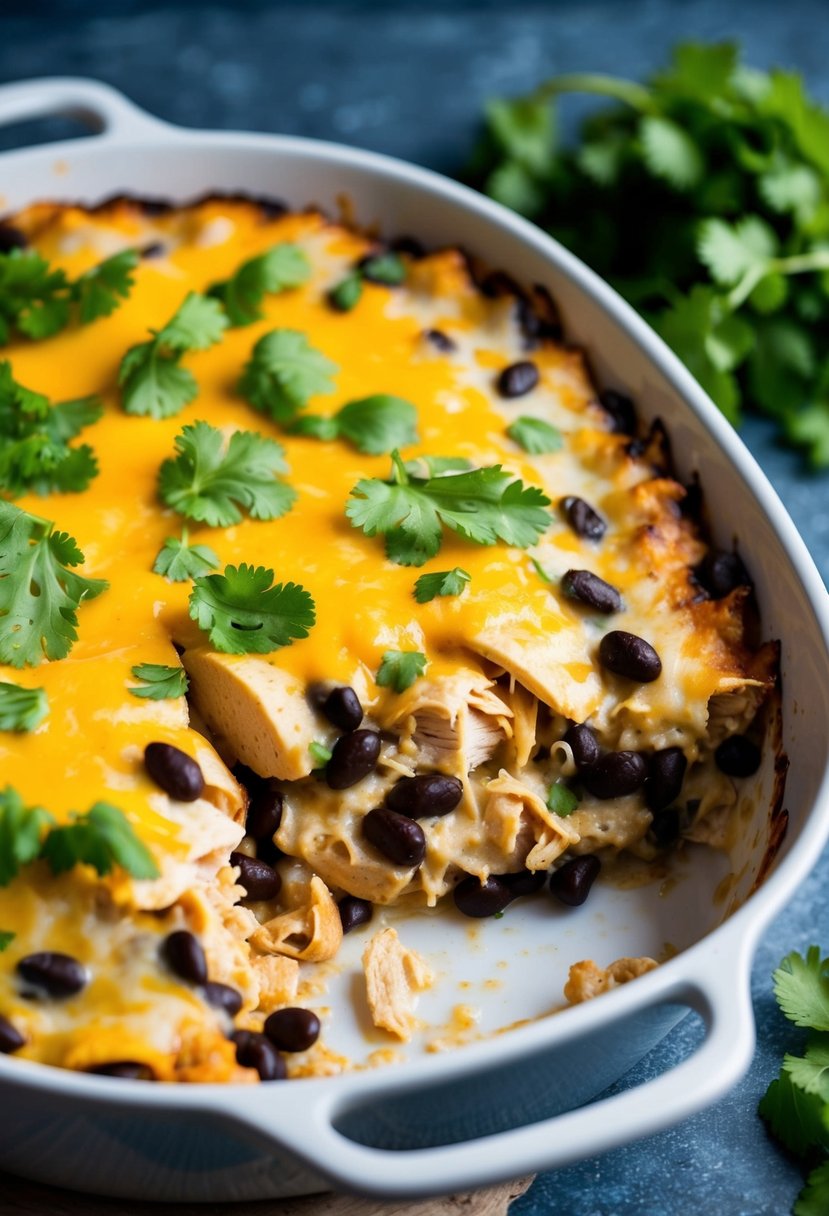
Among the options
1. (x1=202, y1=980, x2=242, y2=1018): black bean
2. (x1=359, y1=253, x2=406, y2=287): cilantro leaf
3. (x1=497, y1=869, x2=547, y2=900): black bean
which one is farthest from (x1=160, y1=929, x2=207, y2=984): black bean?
(x1=359, y1=253, x2=406, y2=287): cilantro leaf

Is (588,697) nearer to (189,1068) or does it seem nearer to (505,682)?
(505,682)

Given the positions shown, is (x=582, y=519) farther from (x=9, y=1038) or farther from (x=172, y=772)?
(x=9, y=1038)

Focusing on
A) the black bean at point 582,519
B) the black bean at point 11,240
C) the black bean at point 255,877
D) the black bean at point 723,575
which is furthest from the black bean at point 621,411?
the black bean at point 11,240

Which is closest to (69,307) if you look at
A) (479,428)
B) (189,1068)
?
(479,428)

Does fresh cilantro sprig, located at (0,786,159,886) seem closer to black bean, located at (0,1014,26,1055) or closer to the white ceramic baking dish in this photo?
black bean, located at (0,1014,26,1055)

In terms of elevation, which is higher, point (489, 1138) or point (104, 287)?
point (489, 1138)

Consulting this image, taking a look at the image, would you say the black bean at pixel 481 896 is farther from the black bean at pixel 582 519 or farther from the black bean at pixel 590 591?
the black bean at pixel 582 519

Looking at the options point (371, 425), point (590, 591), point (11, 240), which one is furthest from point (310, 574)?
point (11, 240)
